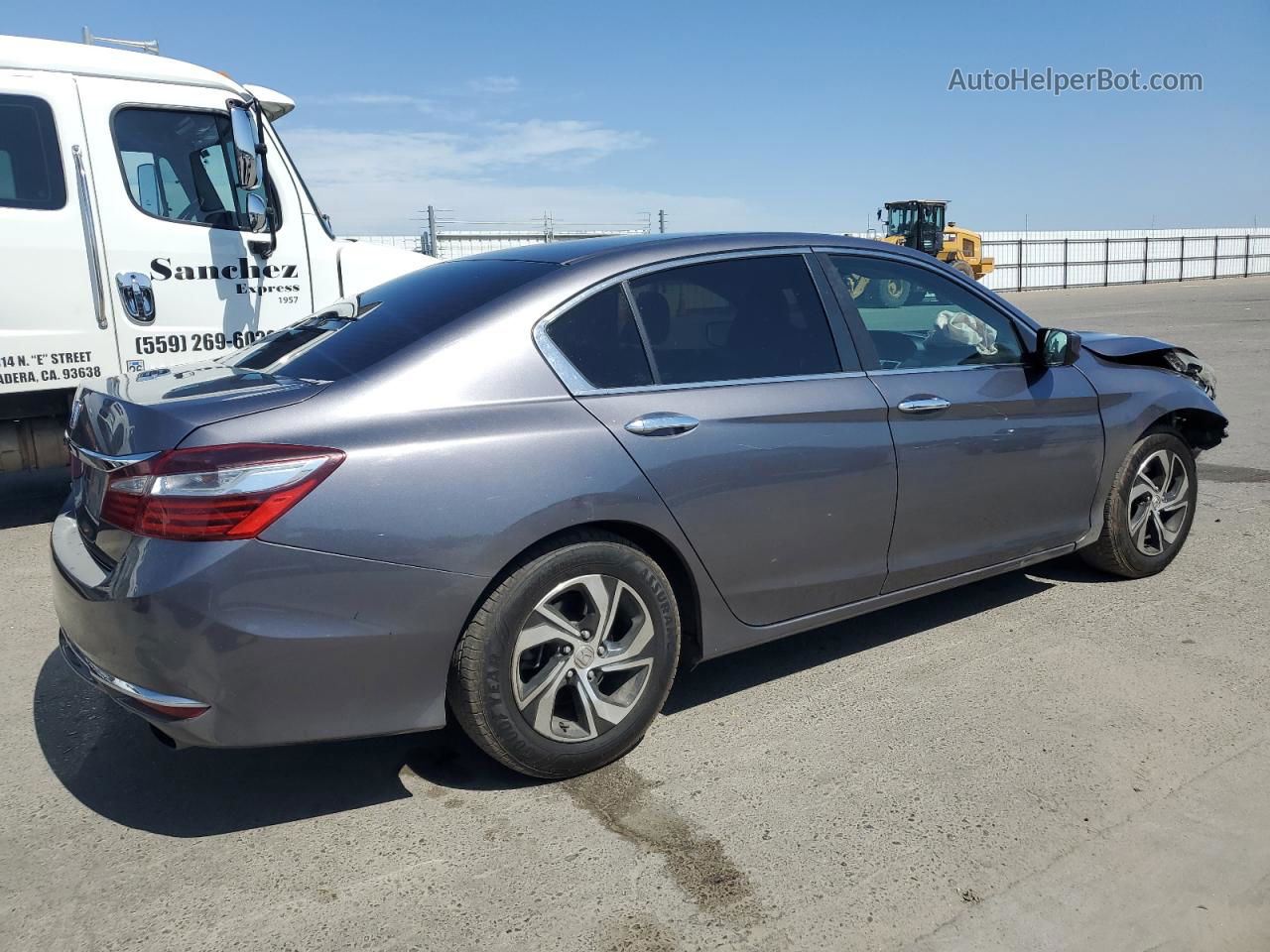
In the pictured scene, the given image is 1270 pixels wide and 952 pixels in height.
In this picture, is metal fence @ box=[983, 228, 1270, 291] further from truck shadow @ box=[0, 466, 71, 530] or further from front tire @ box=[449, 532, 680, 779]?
front tire @ box=[449, 532, 680, 779]

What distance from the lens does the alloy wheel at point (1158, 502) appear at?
4703 mm

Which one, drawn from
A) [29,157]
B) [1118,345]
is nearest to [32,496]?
[29,157]

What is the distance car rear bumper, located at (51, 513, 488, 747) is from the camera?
253 cm

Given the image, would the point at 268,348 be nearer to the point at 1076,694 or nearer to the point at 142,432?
the point at 142,432

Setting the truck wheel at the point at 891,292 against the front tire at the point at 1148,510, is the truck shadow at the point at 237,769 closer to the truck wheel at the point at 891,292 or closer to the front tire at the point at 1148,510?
the truck wheel at the point at 891,292

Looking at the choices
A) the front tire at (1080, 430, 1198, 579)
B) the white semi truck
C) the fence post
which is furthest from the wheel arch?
the fence post

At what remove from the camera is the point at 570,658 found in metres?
3.00

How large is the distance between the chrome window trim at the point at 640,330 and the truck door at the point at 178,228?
3.84 m

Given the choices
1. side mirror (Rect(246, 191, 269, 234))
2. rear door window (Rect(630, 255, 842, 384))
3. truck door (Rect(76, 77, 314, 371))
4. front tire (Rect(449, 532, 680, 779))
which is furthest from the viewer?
side mirror (Rect(246, 191, 269, 234))

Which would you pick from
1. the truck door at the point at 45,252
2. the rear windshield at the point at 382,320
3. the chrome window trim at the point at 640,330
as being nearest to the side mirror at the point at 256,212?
the truck door at the point at 45,252

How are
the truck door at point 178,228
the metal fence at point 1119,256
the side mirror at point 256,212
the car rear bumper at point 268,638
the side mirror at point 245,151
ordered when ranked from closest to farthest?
the car rear bumper at point 268,638 → the truck door at point 178,228 → the side mirror at point 245,151 → the side mirror at point 256,212 → the metal fence at point 1119,256

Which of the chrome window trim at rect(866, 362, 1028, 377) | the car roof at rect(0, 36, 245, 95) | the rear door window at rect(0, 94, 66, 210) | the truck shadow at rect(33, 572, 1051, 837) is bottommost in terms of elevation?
the truck shadow at rect(33, 572, 1051, 837)

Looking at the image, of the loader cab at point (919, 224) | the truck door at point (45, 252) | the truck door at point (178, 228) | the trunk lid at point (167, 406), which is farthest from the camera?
the loader cab at point (919, 224)

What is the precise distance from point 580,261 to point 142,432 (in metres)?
1.38
